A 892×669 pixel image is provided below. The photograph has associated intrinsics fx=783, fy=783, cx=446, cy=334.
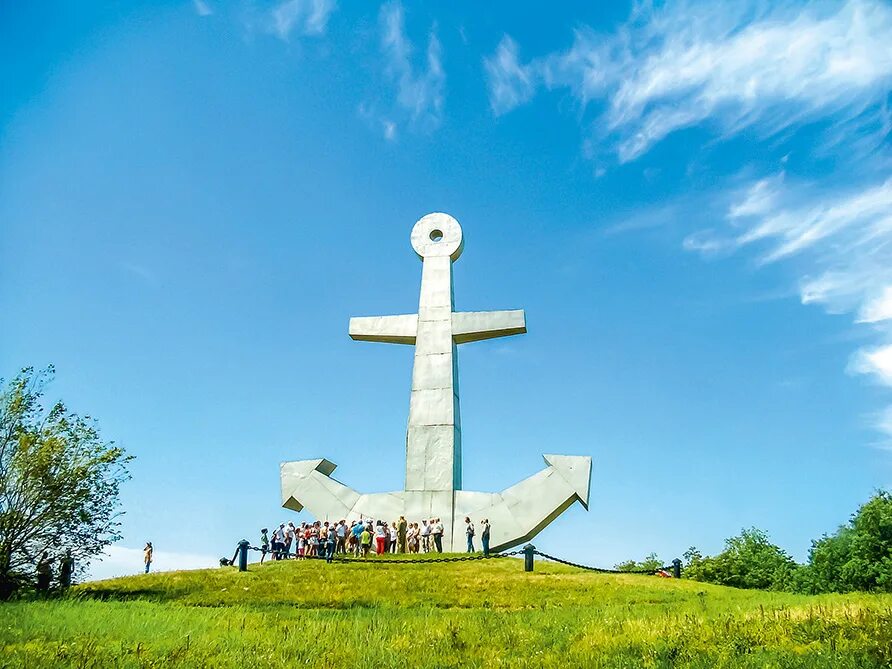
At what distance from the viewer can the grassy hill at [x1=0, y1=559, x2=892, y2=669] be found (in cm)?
755

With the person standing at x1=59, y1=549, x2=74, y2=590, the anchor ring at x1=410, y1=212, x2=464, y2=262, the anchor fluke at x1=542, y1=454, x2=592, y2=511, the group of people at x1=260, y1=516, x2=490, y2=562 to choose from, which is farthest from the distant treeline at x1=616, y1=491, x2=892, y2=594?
the person standing at x1=59, y1=549, x2=74, y2=590

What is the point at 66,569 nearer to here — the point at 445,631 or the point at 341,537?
the point at 341,537

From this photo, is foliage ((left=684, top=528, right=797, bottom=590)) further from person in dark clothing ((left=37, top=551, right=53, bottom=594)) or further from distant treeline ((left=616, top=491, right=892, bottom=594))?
person in dark clothing ((left=37, top=551, right=53, bottom=594))

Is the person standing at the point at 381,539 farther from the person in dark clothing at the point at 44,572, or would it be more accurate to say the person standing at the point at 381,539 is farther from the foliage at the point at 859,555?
the foliage at the point at 859,555

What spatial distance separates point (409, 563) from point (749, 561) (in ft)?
70.0

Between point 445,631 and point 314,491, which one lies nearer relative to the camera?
point 445,631

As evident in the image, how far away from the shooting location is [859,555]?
24016 mm

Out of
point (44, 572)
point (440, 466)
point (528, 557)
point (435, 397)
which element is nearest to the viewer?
point (44, 572)

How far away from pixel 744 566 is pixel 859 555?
10.3 m

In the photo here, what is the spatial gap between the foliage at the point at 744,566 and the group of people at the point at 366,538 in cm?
1579

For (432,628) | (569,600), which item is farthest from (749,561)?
(432,628)

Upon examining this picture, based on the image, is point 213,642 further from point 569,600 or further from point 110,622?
point 569,600

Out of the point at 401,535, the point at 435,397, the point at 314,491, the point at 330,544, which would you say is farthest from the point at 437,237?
the point at 330,544

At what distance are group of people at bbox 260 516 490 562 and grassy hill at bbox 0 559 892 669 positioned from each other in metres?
7.10
